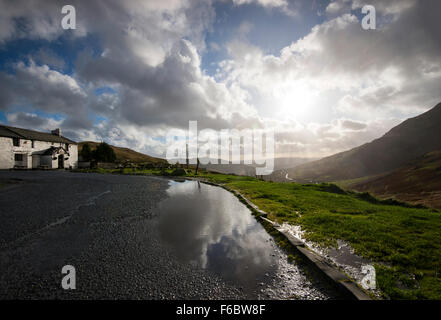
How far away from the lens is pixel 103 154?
188ft

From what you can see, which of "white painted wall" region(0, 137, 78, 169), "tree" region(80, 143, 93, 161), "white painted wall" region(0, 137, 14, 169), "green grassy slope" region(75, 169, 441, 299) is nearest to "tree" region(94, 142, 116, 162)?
"tree" region(80, 143, 93, 161)

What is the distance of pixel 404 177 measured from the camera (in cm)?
6656

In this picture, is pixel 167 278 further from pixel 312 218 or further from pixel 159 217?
Answer: pixel 312 218

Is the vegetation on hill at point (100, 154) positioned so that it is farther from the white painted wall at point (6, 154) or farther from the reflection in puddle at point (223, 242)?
the reflection in puddle at point (223, 242)

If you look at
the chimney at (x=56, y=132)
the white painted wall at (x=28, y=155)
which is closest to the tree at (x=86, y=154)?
the white painted wall at (x=28, y=155)

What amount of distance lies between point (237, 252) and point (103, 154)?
215ft

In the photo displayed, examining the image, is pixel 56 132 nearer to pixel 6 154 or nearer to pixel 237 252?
pixel 6 154

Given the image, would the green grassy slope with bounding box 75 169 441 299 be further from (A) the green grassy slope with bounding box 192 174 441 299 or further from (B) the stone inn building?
(B) the stone inn building

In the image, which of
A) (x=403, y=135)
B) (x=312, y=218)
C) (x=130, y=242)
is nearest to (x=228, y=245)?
(x=130, y=242)

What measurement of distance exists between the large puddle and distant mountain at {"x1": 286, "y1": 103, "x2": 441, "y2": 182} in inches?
5161

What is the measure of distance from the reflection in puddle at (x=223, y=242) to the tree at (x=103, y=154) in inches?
2318

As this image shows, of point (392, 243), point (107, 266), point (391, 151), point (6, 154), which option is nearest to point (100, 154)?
point (6, 154)

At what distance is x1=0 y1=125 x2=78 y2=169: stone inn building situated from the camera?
1465 inches
